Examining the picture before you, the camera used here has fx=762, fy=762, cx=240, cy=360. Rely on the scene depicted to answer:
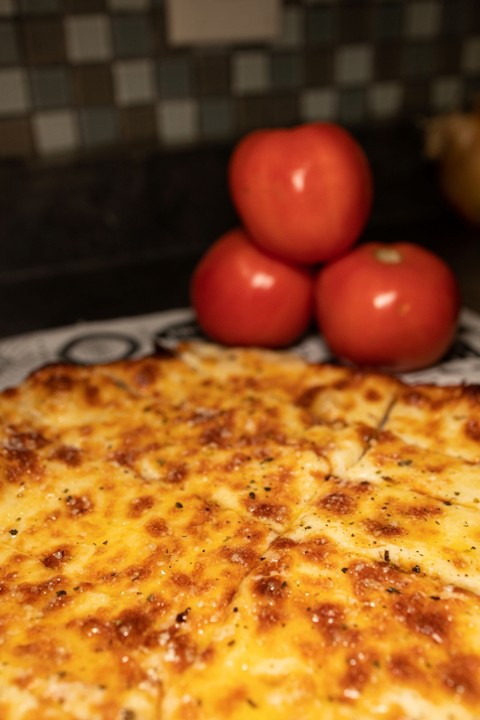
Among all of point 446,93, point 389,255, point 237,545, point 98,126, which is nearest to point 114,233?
point 98,126

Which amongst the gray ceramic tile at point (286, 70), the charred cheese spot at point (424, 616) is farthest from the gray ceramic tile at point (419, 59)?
the charred cheese spot at point (424, 616)

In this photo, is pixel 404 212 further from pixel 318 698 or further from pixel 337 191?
pixel 318 698

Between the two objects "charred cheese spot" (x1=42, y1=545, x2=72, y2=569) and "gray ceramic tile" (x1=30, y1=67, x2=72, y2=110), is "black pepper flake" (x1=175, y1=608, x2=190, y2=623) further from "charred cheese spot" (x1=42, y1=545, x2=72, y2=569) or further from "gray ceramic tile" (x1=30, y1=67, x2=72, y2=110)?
"gray ceramic tile" (x1=30, y1=67, x2=72, y2=110)

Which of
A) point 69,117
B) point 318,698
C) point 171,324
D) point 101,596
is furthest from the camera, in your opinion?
point 69,117

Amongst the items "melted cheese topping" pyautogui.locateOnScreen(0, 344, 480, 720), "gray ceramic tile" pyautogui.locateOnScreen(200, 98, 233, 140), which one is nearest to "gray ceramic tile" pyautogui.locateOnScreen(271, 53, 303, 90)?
"gray ceramic tile" pyautogui.locateOnScreen(200, 98, 233, 140)

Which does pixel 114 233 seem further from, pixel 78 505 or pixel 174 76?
pixel 78 505

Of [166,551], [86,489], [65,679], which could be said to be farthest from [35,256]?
[65,679]

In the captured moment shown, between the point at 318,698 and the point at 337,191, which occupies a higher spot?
the point at 337,191
